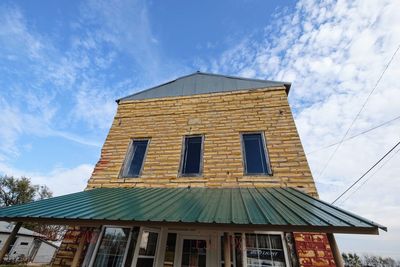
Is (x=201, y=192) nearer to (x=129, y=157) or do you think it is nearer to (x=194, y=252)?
(x=194, y=252)

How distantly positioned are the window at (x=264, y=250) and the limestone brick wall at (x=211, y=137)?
58.5 inches

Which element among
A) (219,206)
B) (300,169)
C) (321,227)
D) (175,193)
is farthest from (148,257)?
(300,169)

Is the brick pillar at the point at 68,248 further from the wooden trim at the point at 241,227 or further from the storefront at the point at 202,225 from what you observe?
the wooden trim at the point at 241,227

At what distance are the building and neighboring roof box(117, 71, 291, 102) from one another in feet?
0.16

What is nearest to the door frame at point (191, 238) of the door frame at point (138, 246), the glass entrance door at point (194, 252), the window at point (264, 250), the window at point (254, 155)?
the glass entrance door at point (194, 252)

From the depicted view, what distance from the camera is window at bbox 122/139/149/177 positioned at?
7.45 metres

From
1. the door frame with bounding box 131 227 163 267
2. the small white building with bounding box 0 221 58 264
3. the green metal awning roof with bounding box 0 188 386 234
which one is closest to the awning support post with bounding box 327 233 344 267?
the green metal awning roof with bounding box 0 188 386 234

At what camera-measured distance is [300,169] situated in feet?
19.5

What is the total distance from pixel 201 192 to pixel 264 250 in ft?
6.85

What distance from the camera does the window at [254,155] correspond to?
20.9ft

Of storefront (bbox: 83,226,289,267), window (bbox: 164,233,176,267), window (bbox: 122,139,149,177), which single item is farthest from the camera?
window (bbox: 122,139,149,177)

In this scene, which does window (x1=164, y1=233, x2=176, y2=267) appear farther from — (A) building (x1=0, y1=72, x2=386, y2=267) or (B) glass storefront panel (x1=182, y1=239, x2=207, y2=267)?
(B) glass storefront panel (x1=182, y1=239, x2=207, y2=267)

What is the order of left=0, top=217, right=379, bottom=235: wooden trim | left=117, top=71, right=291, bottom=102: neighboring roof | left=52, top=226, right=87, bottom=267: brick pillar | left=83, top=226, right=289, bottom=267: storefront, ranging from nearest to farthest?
left=0, top=217, right=379, bottom=235: wooden trim → left=83, top=226, right=289, bottom=267: storefront → left=52, top=226, right=87, bottom=267: brick pillar → left=117, top=71, right=291, bottom=102: neighboring roof

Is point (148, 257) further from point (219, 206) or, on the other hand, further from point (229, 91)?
point (229, 91)
